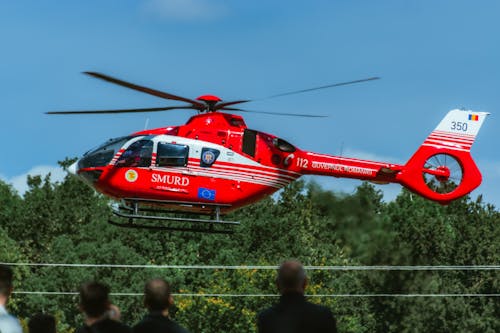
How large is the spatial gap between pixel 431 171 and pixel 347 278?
4574 cm

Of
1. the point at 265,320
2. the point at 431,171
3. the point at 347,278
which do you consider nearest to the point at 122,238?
the point at 347,278

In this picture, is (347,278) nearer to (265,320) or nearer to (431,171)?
Answer: (431,171)

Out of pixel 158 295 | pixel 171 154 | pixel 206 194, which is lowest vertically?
pixel 158 295

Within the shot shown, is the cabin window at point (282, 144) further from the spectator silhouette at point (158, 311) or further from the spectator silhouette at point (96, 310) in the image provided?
the spectator silhouette at point (96, 310)

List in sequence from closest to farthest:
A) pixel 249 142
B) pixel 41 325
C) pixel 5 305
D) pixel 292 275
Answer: pixel 292 275 < pixel 5 305 < pixel 41 325 < pixel 249 142

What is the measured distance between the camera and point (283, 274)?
878 centimetres

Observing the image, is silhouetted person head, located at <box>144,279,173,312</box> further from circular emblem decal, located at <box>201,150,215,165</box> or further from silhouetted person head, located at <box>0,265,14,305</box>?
circular emblem decal, located at <box>201,150,215,165</box>

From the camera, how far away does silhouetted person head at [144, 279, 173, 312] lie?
358 inches

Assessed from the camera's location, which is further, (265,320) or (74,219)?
(74,219)

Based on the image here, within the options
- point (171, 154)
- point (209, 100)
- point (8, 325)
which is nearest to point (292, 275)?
point (8, 325)

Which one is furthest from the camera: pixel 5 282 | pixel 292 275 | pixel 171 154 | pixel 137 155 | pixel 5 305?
pixel 171 154

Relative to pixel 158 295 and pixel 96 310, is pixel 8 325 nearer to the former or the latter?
pixel 96 310

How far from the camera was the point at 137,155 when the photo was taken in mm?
27281

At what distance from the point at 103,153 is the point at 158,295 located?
738 inches
